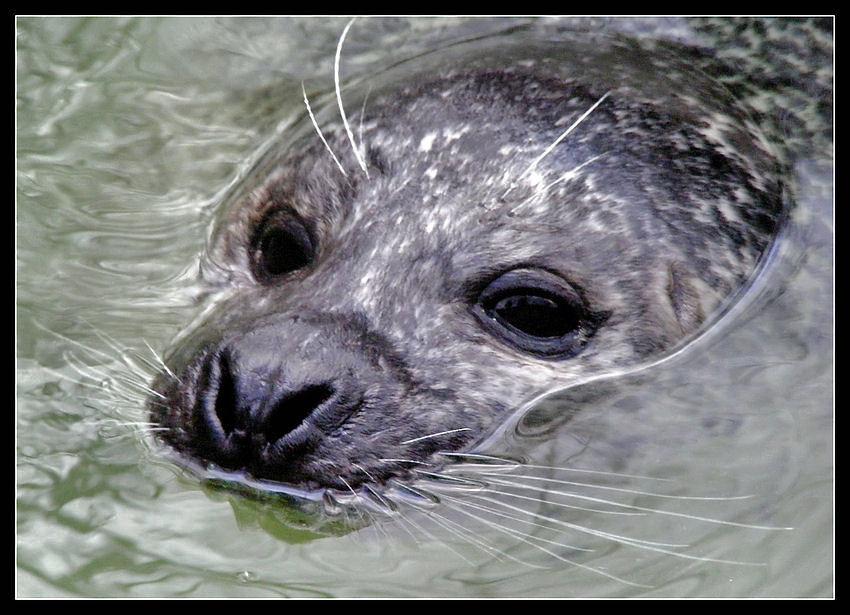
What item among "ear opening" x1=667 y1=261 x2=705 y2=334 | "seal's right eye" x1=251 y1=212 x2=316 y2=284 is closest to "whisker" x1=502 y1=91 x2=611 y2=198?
"ear opening" x1=667 y1=261 x2=705 y2=334

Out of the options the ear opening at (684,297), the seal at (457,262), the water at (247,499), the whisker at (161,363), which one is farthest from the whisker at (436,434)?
the ear opening at (684,297)

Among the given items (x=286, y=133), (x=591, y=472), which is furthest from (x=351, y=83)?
(x=591, y=472)

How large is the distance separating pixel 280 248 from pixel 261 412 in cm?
93

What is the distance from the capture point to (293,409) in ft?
9.70

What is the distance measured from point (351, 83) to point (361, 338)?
1794 millimetres

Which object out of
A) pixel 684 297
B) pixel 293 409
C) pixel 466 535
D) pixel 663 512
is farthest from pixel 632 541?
pixel 293 409

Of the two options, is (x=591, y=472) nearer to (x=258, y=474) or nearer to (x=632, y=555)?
(x=632, y=555)

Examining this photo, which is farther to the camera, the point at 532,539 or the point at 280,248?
the point at 280,248

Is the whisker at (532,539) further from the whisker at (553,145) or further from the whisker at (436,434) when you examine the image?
the whisker at (553,145)

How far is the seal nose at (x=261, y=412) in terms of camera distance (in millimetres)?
2924

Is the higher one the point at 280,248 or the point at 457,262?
the point at 280,248

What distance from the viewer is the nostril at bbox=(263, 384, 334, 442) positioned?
2.93 m

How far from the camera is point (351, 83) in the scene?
15.3ft

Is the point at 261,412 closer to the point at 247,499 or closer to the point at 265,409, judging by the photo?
the point at 265,409
